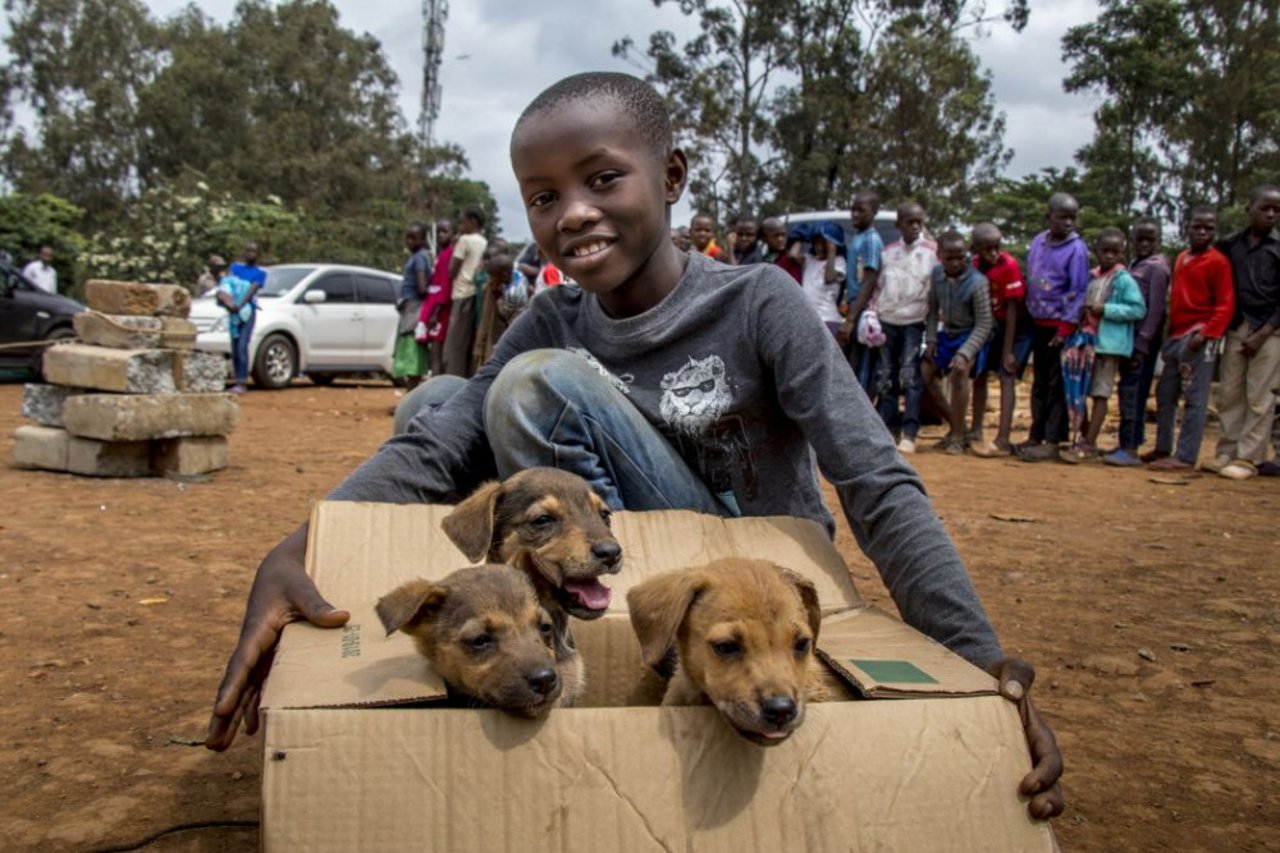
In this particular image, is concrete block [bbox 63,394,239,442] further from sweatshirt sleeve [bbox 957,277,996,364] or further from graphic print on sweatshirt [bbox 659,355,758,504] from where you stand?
sweatshirt sleeve [bbox 957,277,996,364]

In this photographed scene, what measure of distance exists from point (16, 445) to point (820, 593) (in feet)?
27.6

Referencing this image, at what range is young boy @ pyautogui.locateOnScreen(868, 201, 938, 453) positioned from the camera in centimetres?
1141

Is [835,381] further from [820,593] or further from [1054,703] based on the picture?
[1054,703]

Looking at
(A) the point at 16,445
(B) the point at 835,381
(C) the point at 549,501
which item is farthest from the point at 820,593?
(A) the point at 16,445

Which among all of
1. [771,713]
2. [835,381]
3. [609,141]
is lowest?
[771,713]


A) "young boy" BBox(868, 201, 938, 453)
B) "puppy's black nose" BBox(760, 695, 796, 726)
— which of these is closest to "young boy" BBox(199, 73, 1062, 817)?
"puppy's black nose" BBox(760, 695, 796, 726)

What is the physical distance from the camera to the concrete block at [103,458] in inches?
340

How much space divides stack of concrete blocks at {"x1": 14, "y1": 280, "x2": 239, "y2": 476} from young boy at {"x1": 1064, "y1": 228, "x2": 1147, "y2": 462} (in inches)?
312

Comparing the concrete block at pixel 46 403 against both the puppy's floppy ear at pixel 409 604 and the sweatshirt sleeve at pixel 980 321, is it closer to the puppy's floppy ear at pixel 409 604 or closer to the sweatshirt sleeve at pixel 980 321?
the puppy's floppy ear at pixel 409 604

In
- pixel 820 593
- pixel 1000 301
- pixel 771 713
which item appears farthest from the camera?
pixel 1000 301

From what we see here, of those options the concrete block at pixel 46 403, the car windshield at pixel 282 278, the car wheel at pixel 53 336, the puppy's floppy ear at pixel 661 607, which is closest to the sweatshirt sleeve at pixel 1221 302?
the puppy's floppy ear at pixel 661 607

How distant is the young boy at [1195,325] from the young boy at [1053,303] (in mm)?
884

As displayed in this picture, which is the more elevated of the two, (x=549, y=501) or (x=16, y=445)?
(x=549, y=501)

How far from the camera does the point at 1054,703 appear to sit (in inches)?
163
